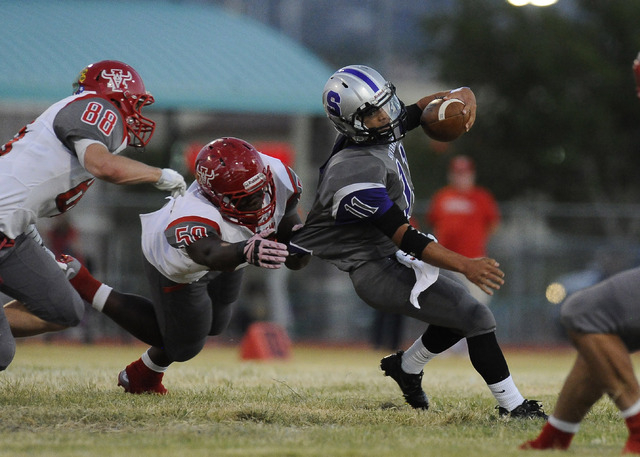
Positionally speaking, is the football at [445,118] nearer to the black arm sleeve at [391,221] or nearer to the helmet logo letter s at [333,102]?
the helmet logo letter s at [333,102]

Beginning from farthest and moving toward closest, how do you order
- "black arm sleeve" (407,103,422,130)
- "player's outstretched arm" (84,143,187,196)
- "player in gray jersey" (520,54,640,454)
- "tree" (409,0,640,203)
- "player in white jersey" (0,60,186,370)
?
1. "tree" (409,0,640,203)
2. "black arm sleeve" (407,103,422,130)
3. "player in white jersey" (0,60,186,370)
4. "player's outstretched arm" (84,143,187,196)
5. "player in gray jersey" (520,54,640,454)

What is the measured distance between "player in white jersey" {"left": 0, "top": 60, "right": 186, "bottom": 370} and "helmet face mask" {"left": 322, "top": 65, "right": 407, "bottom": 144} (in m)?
0.98

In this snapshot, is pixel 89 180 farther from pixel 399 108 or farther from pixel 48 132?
pixel 399 108

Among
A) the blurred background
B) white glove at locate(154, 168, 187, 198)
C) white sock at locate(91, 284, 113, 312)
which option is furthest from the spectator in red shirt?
white glove at locate(154, 168, 187, 198)

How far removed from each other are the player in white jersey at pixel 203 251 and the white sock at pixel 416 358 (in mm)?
817

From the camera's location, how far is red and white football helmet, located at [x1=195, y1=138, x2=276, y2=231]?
5629mm

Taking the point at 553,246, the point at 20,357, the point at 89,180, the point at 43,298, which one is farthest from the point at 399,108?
the point at 553,246

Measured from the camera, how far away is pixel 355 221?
18.3 ft

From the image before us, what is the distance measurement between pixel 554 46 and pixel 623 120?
2220 mm

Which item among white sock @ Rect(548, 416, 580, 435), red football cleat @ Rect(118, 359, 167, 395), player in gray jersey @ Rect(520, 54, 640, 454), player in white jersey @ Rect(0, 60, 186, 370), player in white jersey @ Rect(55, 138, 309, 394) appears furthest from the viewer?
red football cleat @ Rect(118, 359, 167, 395)

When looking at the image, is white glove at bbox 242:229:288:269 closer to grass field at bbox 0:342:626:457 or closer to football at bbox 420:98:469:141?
grass field at bbox 0:342:626:457

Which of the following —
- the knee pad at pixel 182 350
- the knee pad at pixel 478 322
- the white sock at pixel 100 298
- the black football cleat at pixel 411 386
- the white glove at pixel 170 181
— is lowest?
the knee pad at pixel 182 350

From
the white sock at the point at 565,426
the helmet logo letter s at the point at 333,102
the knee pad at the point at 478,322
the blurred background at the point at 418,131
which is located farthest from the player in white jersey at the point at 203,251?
the blurred background at the point at 418,131

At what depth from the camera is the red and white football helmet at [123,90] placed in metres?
5.70
